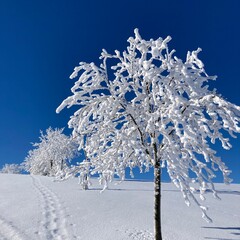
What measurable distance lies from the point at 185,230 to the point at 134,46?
7.75 meters

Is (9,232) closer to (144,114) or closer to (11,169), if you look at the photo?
(144,114)

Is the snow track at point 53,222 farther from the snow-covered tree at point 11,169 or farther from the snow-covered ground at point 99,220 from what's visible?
the snow-covered tree at point 11,169

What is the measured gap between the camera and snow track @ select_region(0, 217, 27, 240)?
902 cm

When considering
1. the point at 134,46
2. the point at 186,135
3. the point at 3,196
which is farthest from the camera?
the point at 3,196

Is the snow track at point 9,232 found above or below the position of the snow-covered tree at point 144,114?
below

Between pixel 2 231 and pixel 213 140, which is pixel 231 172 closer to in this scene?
pixel 213 140

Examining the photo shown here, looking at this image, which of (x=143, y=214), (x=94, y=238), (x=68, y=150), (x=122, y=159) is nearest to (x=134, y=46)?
(x=122, y=159)

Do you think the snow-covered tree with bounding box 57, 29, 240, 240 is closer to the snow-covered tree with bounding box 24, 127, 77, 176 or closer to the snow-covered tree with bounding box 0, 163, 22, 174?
the snow-covered tree with bounding box 24, 127, 77, 176

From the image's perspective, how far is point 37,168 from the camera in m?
50.2

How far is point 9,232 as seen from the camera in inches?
374

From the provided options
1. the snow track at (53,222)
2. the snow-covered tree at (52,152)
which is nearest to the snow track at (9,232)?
the snow track at (53,222)

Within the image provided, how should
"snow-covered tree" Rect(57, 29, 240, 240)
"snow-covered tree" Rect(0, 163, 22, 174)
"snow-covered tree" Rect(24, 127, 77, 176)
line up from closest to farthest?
1. "snow-covered tree" Rect(57, 29, 240, 240)
2. "snow-covered tree" Rect(24, 127, 77, 176)
3. "snow-covered tree" Rect(0, 163, 22, 174)

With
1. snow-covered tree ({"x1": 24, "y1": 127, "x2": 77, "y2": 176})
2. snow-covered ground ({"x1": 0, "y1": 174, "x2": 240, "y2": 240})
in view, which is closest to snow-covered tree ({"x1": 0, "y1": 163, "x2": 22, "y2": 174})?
snow-covered tree ({"x1": 24, "y1": 127, "x2": 77, "y2": 176})

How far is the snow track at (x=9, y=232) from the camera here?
9.02 metres
